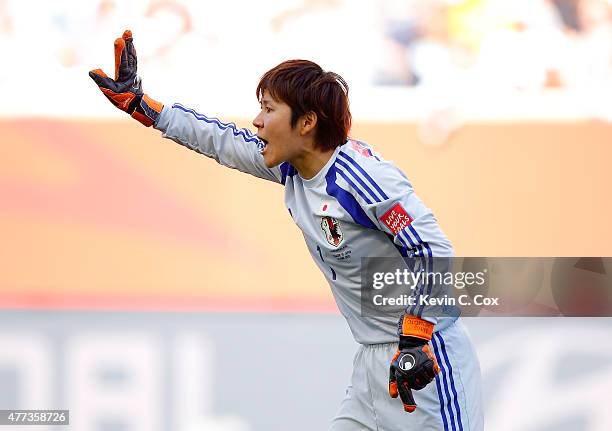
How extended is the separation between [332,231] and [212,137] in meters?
0.60

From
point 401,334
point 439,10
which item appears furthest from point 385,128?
point 401,334

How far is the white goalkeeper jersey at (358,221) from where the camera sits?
10.4 ft

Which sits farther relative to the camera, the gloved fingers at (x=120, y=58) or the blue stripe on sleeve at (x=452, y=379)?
the gloved fingers at (x=120, y=58)

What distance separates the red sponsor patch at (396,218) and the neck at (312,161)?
306 mm

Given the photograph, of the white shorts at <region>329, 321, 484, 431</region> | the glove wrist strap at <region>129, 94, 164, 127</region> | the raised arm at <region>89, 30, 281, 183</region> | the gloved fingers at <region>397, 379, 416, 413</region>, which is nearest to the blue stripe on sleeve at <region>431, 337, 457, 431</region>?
the white shorts at <region>329, 321, 484, 431</region>

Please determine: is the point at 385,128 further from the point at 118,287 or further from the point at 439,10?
the point at 118,287

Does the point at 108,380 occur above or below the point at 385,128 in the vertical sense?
below

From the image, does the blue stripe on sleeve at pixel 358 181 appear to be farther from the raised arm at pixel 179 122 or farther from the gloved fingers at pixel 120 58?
the gloved fingers at pixel 120 58

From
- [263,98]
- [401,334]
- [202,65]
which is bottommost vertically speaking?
[401,334]

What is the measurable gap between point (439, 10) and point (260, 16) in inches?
35.3

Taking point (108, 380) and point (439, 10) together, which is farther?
point (439, 10)

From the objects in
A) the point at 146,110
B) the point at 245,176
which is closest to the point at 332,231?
the point at 146,110

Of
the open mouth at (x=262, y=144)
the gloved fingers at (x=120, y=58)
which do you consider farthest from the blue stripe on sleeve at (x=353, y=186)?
the gloved fingers at (x=120, y=58)

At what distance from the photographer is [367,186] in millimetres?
3248
